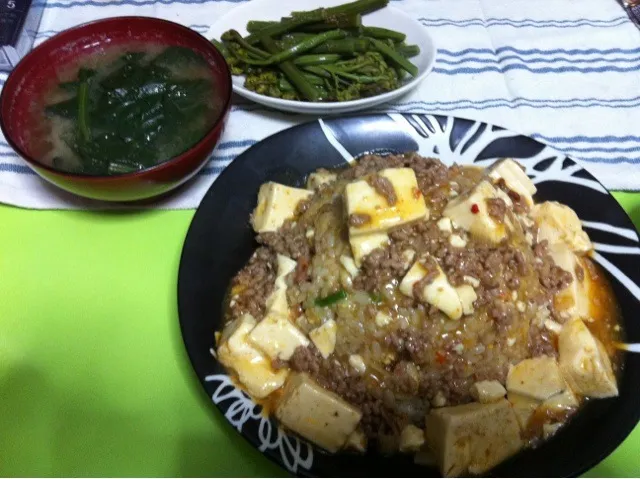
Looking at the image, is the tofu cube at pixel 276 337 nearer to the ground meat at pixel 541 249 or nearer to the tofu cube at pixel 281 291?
the tofu cube at pixel 281 291

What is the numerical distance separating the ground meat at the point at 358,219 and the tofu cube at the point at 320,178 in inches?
18.9

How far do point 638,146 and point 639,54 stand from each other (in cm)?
90

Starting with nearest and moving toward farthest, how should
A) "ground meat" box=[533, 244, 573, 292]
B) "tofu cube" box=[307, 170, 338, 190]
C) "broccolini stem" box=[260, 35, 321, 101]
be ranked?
"ground meat" box=[533, 244, 573, 292], "tofu cube" box=[307, 170, 338, 190], "broccolini stem" box=[260, 35, 321, 101]

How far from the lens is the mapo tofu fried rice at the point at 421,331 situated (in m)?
1.80

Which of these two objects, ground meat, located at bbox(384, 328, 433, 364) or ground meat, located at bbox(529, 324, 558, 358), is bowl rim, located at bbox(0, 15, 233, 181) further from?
ground meat, located at bbox(529, 324, 558, 358)

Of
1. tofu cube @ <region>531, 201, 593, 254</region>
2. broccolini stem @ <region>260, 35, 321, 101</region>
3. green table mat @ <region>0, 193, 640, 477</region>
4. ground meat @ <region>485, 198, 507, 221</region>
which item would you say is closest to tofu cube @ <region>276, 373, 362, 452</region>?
green table mat @ <region>0, 193, 640, 477</region>

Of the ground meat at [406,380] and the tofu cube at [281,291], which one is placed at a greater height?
the tofu cube at [281,291]

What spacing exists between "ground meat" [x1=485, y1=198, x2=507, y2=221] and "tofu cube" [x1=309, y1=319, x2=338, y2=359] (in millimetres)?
715

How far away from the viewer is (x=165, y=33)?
8.70ft

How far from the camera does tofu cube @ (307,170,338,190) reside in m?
2.37

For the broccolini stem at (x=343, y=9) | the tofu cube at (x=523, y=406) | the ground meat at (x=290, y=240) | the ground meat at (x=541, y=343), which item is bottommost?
the tofu cube at (x=523, y=406)

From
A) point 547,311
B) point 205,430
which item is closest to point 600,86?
point 547,311

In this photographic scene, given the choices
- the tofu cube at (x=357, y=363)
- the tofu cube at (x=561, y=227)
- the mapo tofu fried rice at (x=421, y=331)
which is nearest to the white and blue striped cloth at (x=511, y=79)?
the tofu cube at (x=561, y=227)

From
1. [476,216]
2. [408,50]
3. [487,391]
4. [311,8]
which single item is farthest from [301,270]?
[311,8]
